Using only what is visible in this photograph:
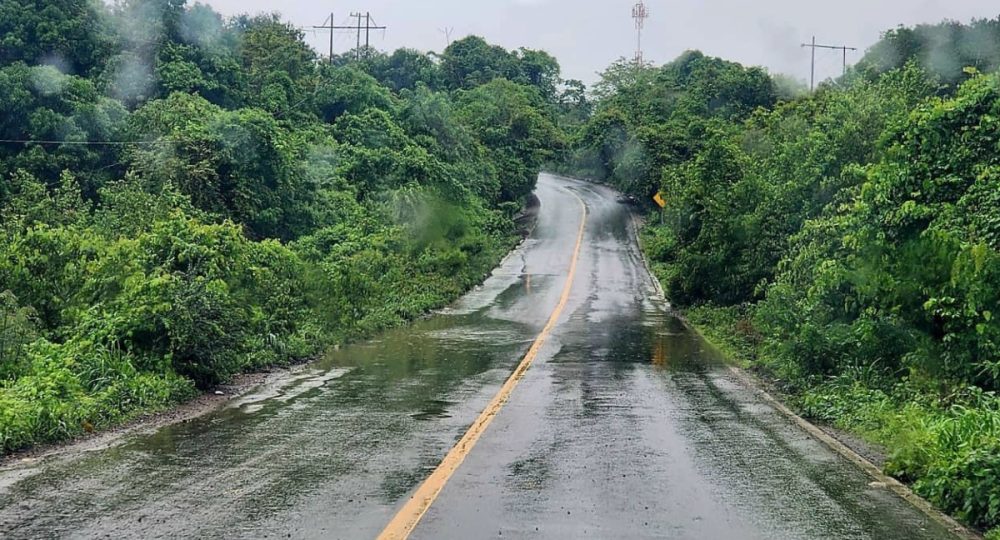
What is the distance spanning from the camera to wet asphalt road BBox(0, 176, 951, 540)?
6883mm

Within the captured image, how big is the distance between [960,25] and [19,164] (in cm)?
4805

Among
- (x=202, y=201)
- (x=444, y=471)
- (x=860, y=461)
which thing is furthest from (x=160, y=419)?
(x=202, y=201)

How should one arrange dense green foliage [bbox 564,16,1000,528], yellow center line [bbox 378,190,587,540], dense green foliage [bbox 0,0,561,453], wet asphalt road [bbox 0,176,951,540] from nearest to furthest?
yellow center line [bbox 378,190,587,540], wet asphalt road [bbox 0,176,951,540], dense green foliage [bbox 564,16,1000,528], dense green foliage [bbox 0,0,561,453]

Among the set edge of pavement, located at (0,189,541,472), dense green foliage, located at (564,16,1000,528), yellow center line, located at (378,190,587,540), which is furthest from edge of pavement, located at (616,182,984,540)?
edge of pavement, located at (0,189,541,472)

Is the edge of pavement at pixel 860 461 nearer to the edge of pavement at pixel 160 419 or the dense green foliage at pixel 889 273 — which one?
the dense green foliage at pixel 889 273

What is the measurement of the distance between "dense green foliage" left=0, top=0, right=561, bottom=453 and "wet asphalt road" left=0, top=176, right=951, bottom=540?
1.69 metres

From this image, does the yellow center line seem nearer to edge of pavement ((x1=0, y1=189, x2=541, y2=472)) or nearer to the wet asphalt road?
the wet asphalt road

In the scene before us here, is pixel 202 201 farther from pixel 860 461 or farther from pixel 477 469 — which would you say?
pixel 860 461

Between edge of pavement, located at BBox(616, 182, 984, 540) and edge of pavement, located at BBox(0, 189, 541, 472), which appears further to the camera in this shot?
edge of pavement, located at BBox(0, 189, 541, 472)

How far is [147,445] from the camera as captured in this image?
977 centimetres

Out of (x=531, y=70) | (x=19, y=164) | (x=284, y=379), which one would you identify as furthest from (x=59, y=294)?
(x=531, y=70)

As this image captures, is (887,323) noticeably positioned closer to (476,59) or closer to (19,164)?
(19,164)

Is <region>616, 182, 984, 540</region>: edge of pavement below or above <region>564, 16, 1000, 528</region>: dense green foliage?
below

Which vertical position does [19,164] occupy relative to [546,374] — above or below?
above
